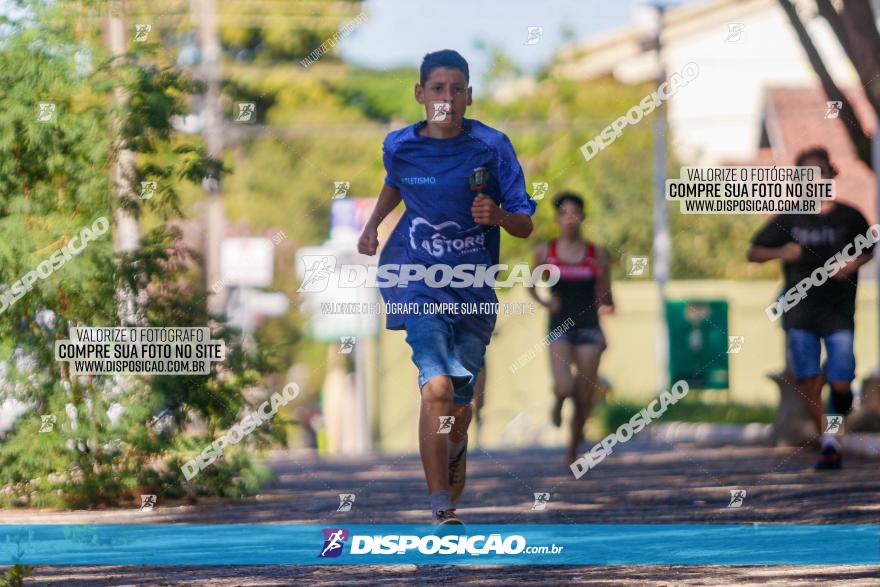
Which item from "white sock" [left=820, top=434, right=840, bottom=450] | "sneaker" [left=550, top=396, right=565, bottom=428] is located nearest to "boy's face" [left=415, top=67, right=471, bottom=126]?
"white sock" [left=820, top=434, right=840, bottom=450]

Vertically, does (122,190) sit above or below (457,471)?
above

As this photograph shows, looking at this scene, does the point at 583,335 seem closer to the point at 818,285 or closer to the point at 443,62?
the point at 818,285

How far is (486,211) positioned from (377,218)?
72 cm

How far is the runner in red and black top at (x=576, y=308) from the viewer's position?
12.0m

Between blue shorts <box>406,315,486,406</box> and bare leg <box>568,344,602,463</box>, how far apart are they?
4.47 metres

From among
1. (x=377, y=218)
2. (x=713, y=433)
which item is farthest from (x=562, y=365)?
(x=713, y=433)

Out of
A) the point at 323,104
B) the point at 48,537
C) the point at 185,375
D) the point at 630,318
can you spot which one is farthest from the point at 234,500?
the point at 323,104

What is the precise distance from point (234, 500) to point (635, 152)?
27704 mm

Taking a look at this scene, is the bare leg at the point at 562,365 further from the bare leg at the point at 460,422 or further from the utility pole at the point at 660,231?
the utility pole at the point at 660,231

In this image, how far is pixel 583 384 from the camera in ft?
39.2

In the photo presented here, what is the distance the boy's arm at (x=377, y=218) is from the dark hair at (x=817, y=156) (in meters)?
3.75

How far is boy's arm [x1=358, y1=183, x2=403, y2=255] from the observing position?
7.62 metres

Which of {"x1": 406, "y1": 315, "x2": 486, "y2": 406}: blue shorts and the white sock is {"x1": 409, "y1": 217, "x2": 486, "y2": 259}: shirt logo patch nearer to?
{"x1": 406, "y1": 315, "x2": 486, "y2": 406}: blue shorts

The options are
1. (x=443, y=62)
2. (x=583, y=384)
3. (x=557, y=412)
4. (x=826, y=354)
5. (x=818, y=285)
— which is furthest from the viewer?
(x=557, y=412)
